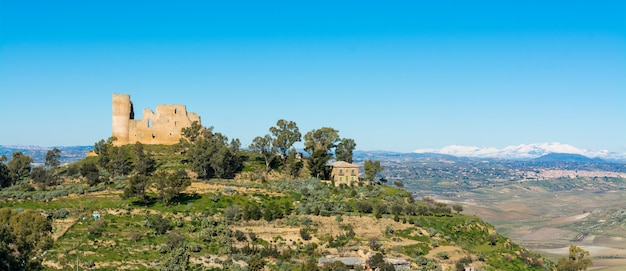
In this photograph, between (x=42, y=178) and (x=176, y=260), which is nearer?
(x=176, y=260)

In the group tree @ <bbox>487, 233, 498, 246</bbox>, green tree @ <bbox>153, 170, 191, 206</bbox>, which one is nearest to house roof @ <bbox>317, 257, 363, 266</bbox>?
green tree @ <bbox>153, 170, 191, 206</bbox>

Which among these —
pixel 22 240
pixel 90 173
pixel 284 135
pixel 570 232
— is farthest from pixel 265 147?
pixel 570 232

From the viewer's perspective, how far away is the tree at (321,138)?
88688 millimetres

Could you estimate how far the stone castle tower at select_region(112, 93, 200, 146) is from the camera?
8775 cm

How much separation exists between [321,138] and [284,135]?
6467mm

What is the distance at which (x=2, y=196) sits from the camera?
6475 cm

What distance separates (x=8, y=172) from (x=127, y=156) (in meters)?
16.3

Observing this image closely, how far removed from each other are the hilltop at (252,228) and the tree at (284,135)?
8.45m

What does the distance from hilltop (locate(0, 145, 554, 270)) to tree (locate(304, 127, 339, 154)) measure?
10.9 meters

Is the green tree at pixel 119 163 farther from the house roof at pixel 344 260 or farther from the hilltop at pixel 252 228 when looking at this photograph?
the house roof at pixel 344 260

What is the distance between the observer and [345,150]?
91188 mm

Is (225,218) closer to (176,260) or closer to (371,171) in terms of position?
(176,260)

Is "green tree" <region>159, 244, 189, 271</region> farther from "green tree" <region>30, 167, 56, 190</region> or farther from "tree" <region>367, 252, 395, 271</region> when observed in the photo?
"green tree" <region>30, 167, 56, 190</region>

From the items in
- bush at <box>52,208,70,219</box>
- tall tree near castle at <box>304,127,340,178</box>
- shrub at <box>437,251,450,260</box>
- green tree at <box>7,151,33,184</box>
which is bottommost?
shrub at <box>437,251,450,260</box>
